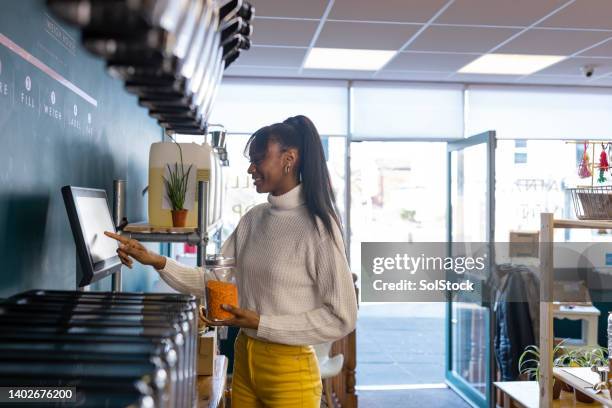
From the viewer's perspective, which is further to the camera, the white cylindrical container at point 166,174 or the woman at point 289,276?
the white cylindrical container at point 166,174

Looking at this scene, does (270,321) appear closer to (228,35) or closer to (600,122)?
(228,35)

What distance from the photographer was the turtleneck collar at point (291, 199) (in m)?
1.88

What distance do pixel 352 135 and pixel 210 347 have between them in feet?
11.6

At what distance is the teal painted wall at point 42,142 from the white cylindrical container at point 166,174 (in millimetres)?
197

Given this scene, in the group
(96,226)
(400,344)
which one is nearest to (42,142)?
(96,226)

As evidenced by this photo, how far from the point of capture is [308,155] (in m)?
1.86

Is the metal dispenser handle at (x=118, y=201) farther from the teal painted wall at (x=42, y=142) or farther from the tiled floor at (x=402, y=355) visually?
the tiled floor at (x=402, y=355)

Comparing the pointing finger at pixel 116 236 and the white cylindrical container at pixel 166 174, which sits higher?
the white cylindrical container at pixel 166 174

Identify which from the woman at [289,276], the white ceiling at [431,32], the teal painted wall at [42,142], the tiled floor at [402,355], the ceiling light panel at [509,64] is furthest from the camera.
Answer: the tiled floor at [402,355]

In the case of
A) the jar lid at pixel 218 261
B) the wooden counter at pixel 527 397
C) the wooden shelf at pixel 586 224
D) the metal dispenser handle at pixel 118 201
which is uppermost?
the metal dispenser handle at pixel 118 201

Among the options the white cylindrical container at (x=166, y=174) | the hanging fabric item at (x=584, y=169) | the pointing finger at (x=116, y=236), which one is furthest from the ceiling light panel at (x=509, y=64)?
the pointing finger at (x=116, y=236)

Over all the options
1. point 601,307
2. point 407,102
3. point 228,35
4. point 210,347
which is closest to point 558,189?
point 601,307

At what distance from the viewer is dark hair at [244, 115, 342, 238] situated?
1.83 metres

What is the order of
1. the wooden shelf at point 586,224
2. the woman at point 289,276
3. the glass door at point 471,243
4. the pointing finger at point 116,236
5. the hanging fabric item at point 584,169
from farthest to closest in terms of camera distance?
the glass door at point 471,243, the hanging fabric item at point 584,169, the wooden shelf at point 586,224, the woman at point 289,276, the pointing finger at point 116,236
